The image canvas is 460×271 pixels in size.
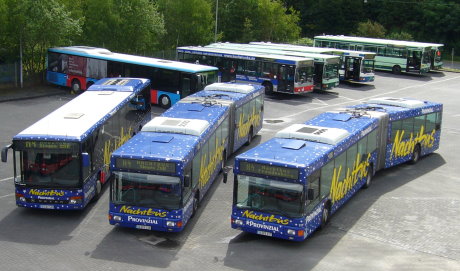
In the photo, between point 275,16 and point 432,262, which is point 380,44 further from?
point 432,262

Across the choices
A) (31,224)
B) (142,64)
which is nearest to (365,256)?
(31,224)

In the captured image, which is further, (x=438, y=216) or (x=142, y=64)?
(x=142, y=64)

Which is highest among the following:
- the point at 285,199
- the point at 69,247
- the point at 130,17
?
the point at 130,17

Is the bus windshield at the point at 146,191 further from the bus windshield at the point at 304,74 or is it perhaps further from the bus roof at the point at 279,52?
the bus roof at the point at 279,52

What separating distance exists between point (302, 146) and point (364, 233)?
10.6 ft

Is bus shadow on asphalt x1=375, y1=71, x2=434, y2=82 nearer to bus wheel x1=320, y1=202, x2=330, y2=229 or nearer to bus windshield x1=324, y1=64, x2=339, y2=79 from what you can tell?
bus windshield x1=324, y1=64, x2=339, y2=79

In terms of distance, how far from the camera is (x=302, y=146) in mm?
19281

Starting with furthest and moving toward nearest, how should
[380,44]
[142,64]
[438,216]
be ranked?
1. [380,44]
2. [142,64]
3. [438,216]

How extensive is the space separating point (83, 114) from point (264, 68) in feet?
76.8

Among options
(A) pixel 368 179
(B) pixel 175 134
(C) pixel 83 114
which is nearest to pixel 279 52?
(A) pixel 368 179

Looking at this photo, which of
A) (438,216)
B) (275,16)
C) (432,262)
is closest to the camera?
(432,262)

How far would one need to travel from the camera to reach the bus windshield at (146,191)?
18188 mm

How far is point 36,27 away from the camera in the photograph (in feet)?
132

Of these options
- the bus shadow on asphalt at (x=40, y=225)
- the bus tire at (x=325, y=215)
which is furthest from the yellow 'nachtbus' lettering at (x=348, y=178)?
the bus shadow on asphalt at (x=40, y=225)
